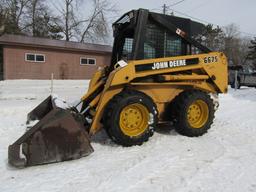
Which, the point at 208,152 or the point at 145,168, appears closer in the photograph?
the point at 145,168

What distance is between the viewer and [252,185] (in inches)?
160

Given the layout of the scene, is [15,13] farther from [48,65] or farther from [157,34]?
[157,34]

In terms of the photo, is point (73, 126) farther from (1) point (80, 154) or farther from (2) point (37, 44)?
(2) point (37, 44)

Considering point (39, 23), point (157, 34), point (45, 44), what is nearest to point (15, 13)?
point (39, 23)

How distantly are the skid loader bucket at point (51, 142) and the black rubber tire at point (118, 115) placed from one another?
0.62 m

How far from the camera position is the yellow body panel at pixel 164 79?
5.68m

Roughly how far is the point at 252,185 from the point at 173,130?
275 centimetres

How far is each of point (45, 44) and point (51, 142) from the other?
2140 centimetres

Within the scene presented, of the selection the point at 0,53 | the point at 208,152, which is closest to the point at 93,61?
the point at 0,53

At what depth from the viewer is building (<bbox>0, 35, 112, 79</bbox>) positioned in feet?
78.6

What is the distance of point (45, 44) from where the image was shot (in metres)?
25.0

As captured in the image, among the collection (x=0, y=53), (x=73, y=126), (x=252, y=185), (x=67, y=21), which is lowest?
(x=252, y=185)

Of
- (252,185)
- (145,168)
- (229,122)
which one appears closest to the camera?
(252,185)

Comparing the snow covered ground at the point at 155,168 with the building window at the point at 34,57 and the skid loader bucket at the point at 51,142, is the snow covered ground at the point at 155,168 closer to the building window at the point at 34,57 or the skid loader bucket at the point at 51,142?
the skid loader bucket at the point at 51,142
